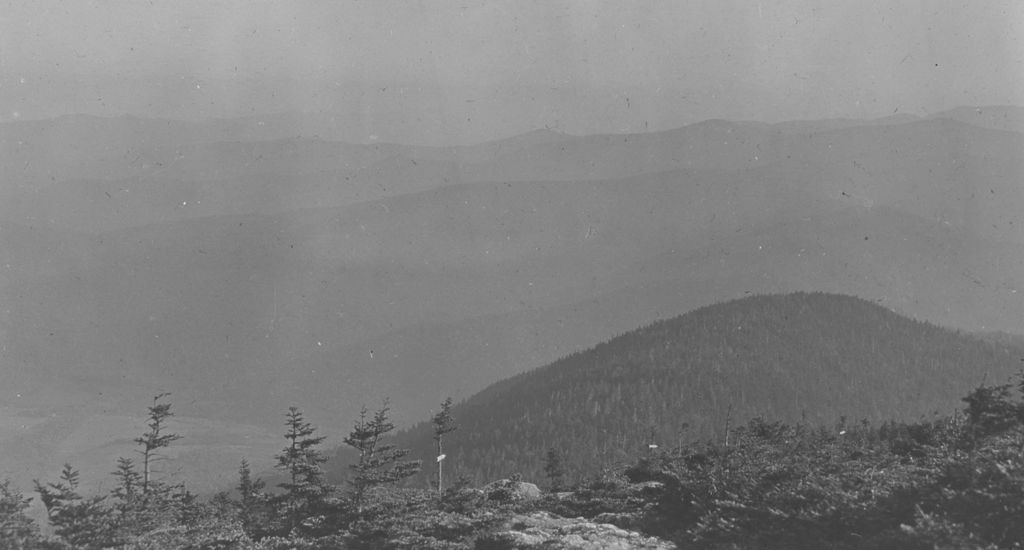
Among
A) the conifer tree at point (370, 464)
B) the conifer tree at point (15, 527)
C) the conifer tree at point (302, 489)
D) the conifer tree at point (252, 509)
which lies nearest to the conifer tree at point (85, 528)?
the conifer tree at point (15, 527)

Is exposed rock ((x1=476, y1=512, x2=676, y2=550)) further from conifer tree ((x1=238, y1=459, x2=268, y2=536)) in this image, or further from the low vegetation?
conifer tree ((x1=238, y1=459, x2=268, y2=536))

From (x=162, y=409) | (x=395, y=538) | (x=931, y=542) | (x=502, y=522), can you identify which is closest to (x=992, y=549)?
(x=931, y=542)

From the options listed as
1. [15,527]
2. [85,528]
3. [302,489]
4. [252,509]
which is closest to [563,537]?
[302,489]

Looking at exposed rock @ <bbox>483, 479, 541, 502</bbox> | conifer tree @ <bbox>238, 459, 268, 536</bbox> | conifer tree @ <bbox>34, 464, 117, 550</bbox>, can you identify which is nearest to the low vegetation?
conifer tree @ <bbox>34, 464, 117, 550</bbox>

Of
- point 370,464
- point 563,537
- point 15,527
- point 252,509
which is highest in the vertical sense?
point 370,464

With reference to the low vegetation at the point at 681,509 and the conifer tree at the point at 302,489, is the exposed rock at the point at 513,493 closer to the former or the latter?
the low vegetation at the point at 681,509

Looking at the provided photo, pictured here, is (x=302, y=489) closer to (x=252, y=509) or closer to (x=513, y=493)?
(x=513, y=493)

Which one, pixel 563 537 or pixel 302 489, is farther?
pixel 302 489
